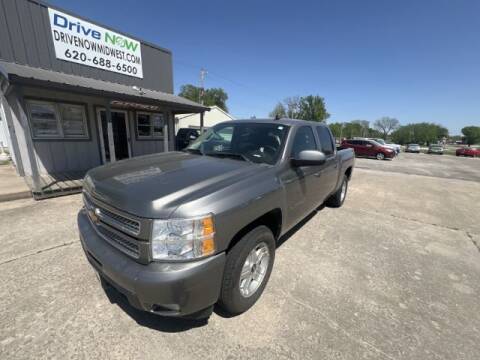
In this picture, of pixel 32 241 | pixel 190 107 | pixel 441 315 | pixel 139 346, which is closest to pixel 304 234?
pixel 441 315

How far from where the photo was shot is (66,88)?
18.6 feet

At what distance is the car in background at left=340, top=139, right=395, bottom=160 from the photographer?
66.6 feet

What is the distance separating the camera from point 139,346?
181 centimetres

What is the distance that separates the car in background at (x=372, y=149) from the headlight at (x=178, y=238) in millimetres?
21637

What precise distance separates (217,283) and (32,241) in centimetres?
332

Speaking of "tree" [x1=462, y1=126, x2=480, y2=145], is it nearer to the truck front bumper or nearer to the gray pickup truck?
the gray pickup truck

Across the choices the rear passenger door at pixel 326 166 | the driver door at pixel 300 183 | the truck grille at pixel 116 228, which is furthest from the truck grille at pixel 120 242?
the rear passenger door at pixel 326 166

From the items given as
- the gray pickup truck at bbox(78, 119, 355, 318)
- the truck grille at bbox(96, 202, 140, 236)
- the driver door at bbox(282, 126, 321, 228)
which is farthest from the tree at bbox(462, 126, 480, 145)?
the truck grille at bbox(96, 202, 140, 236)

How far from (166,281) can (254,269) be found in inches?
41.3

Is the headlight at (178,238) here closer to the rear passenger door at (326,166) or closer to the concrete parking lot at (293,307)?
the concrete parking lot at (293,307)

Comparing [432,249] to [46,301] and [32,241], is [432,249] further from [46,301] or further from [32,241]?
[32,241]

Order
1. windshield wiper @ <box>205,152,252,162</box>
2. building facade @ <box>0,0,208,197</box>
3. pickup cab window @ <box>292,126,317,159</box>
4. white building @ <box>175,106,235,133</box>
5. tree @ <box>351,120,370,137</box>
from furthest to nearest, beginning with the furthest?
tree @ <box>351,120,370,137</box>, white building @ <box>175,106,235,133</box>, building facade @ <box>0,0,208,197</box>, pickup cab window @ <box>292,126,317,159</box>, windshield wiper @ <box>205,152,252,162</box>

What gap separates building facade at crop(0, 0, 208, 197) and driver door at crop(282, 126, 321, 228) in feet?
18.9

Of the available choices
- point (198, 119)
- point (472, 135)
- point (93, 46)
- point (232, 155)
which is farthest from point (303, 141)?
point (472, 135)
